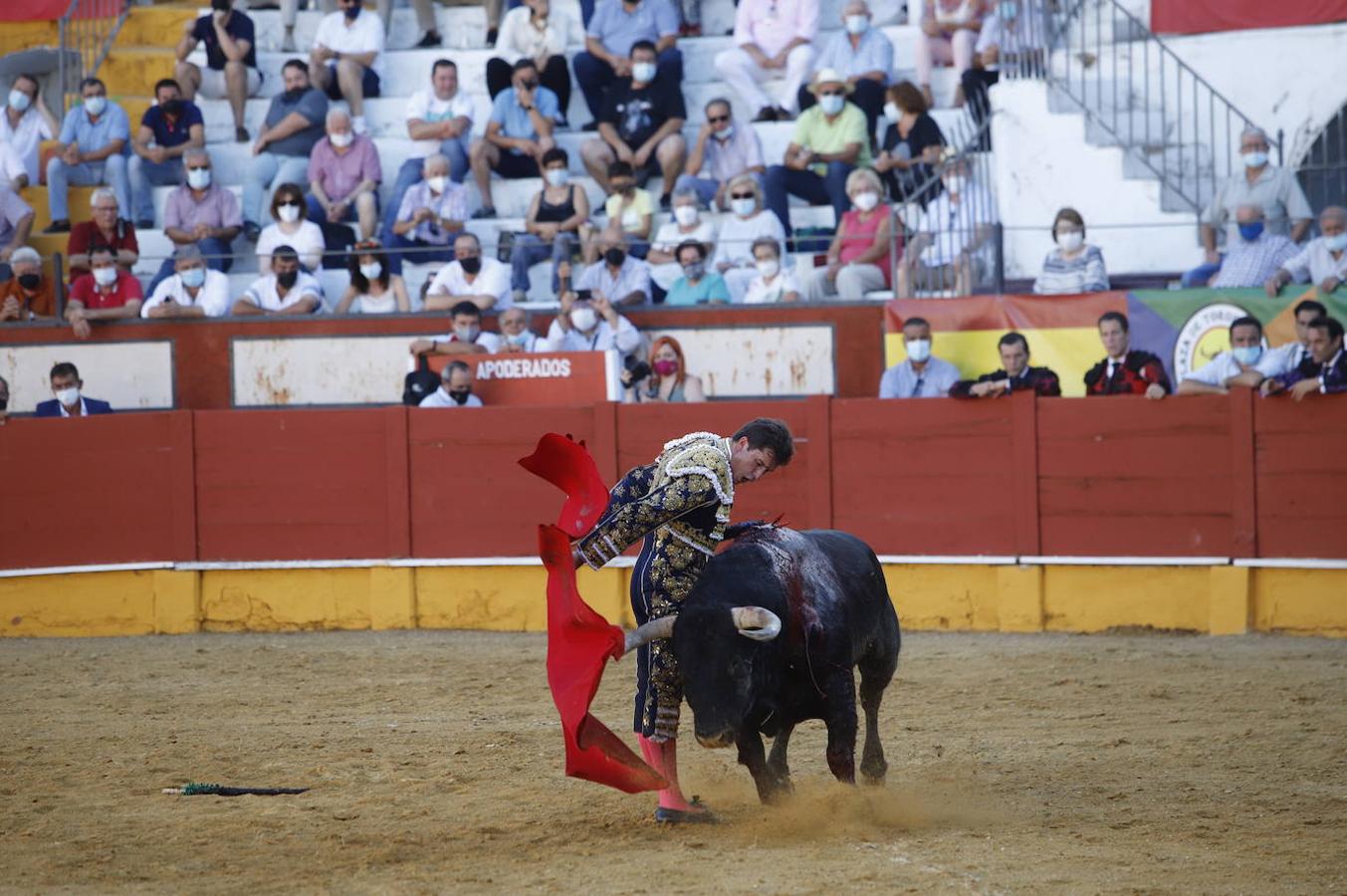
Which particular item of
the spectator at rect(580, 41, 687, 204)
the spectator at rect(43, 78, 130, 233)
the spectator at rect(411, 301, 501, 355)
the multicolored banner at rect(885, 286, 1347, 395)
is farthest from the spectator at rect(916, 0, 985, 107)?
the spectator at rect(43, 78, 130, 233)

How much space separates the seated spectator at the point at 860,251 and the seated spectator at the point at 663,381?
99cm

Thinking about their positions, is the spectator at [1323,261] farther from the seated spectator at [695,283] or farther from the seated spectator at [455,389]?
the seated spectator at [455,389]

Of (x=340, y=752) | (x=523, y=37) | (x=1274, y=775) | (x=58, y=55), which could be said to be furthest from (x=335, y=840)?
(x=58, y=55)

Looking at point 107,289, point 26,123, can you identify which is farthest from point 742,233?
point 26,123

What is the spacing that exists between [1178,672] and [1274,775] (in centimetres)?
→ 221

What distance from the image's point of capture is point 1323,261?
9.54 metres

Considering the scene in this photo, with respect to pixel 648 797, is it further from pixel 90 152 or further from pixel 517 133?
pixel 90 152

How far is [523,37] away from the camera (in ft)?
42.8

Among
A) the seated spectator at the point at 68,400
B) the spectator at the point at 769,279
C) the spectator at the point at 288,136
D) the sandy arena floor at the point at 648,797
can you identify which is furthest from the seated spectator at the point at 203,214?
the sandy arena floor at the point at 648,797

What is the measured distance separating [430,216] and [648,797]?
697cm

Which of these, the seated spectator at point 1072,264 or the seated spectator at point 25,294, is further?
the seated spectator at point 25,294

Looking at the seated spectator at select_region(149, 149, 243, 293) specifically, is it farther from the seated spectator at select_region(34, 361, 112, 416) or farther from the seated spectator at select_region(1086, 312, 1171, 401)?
the seated spectator at select_region(1086, 312, 1171, 401)

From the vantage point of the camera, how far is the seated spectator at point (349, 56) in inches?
520

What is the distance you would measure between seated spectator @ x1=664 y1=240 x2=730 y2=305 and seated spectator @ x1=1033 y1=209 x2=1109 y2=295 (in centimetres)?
196
